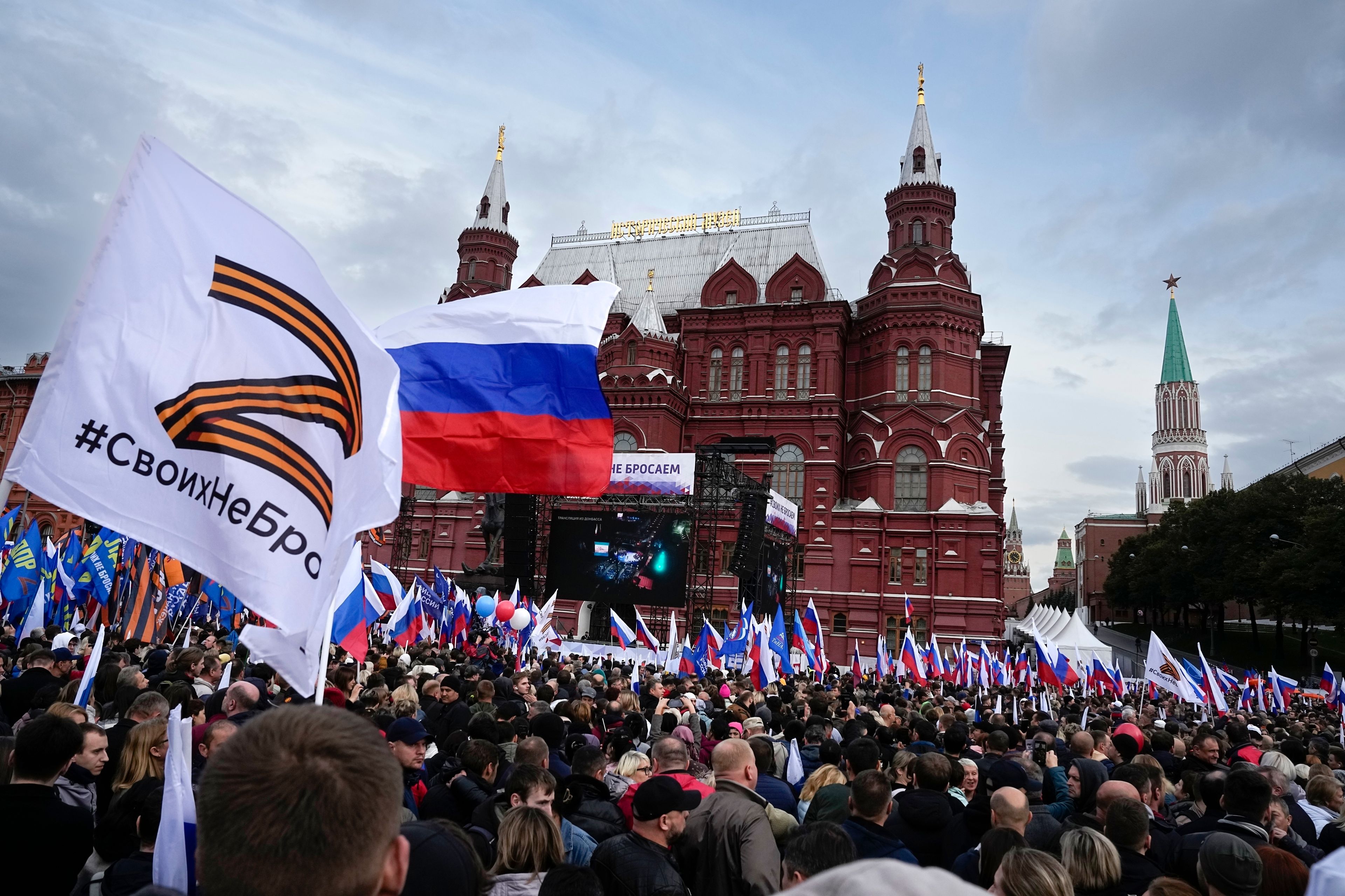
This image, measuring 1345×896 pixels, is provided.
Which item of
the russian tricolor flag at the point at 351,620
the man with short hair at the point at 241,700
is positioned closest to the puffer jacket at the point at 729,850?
the man with short hair at the point at 241,700

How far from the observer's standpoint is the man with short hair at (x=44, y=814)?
3.32 metres

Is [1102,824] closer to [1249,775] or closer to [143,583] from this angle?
[1249,775]

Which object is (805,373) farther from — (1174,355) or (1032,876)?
(1174,355)

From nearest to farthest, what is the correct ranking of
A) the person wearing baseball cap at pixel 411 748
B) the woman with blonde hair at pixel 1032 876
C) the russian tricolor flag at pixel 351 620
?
1. the woman with blonde hair at pixel 1032 876
2. the person wearing baseball cap at pixel 411 748
3. the russian tricolor flag at pixel 351 620

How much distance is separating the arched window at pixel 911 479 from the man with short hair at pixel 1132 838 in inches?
1474

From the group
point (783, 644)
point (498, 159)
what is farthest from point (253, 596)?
point (498, 159)

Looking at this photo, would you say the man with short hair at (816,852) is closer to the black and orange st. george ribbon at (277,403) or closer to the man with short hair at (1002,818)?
the man with short hair at (1002,818)

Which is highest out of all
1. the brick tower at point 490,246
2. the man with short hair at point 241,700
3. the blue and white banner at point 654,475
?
the brick tower at point 490,246

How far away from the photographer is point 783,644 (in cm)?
1811

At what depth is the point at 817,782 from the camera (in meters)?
5.73

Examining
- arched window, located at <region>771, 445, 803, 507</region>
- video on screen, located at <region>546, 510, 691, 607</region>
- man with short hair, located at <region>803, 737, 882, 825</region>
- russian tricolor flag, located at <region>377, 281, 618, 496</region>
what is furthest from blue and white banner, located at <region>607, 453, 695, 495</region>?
man with short hair, located at <region>803, 737, 882, 825</region>

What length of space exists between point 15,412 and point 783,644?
69.3 m

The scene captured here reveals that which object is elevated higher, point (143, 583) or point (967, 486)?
point (967, 486)

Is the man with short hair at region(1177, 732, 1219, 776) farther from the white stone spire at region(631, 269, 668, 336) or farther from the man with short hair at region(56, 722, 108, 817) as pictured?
the white stone spire at region(631, 269, 668, 336)
